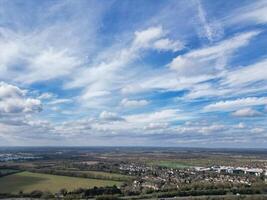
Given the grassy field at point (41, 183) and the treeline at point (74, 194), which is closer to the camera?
the treeline at point (74, 194)

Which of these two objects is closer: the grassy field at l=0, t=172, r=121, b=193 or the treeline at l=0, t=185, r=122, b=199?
the treeline at l=0, t=185, r=122, b=199

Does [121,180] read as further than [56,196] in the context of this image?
Yes

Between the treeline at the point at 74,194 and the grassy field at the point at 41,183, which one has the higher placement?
the grassy field at the point at 41,183

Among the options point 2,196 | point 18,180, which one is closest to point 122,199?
point 2,196

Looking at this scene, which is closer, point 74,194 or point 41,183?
point 74,194

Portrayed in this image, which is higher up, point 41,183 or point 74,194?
point 41,183

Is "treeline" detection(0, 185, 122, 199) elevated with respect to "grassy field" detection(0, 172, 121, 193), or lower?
lower

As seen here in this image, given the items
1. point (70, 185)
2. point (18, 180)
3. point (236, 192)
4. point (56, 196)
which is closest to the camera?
point (56, 196)

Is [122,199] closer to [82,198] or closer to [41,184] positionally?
[82,198]
